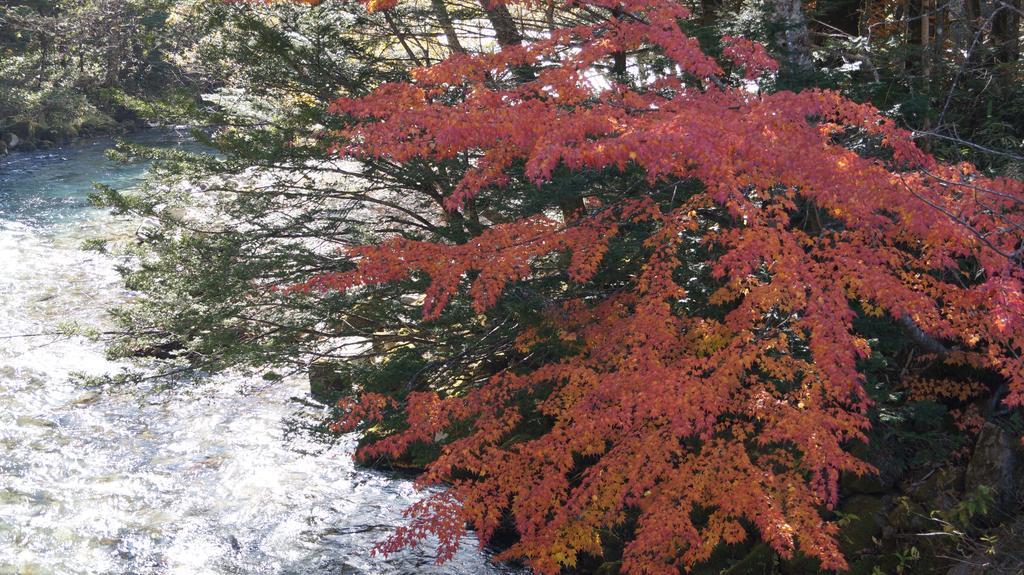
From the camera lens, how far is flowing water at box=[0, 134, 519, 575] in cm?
907

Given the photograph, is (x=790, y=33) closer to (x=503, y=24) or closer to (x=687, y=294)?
(x=687, y=294)

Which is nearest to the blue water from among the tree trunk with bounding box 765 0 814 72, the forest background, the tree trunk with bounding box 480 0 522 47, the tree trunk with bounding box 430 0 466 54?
the forest background

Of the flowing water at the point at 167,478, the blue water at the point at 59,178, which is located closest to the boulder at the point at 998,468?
the flowing water at the point at 167,478

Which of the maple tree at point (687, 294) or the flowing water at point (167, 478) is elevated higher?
the maple tree at point (687, 294)

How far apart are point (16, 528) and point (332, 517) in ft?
12.9

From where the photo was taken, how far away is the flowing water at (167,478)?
907cm

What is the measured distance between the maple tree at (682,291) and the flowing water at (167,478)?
5.96 feet

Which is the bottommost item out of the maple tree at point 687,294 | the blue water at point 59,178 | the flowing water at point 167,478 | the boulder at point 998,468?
the flowing water at point 167,478

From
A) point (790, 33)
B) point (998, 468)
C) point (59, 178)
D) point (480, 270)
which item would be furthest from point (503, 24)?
point (59, 178)

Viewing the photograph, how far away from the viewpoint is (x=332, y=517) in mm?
9977

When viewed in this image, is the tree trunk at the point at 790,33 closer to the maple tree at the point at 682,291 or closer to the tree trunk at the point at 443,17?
the maple tree at the point at 682,291

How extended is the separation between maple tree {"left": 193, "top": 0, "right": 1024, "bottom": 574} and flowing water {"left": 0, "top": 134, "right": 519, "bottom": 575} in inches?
71.6

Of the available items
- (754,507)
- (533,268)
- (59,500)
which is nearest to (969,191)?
(754,507)

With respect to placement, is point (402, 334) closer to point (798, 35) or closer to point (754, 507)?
point (754, 507)
